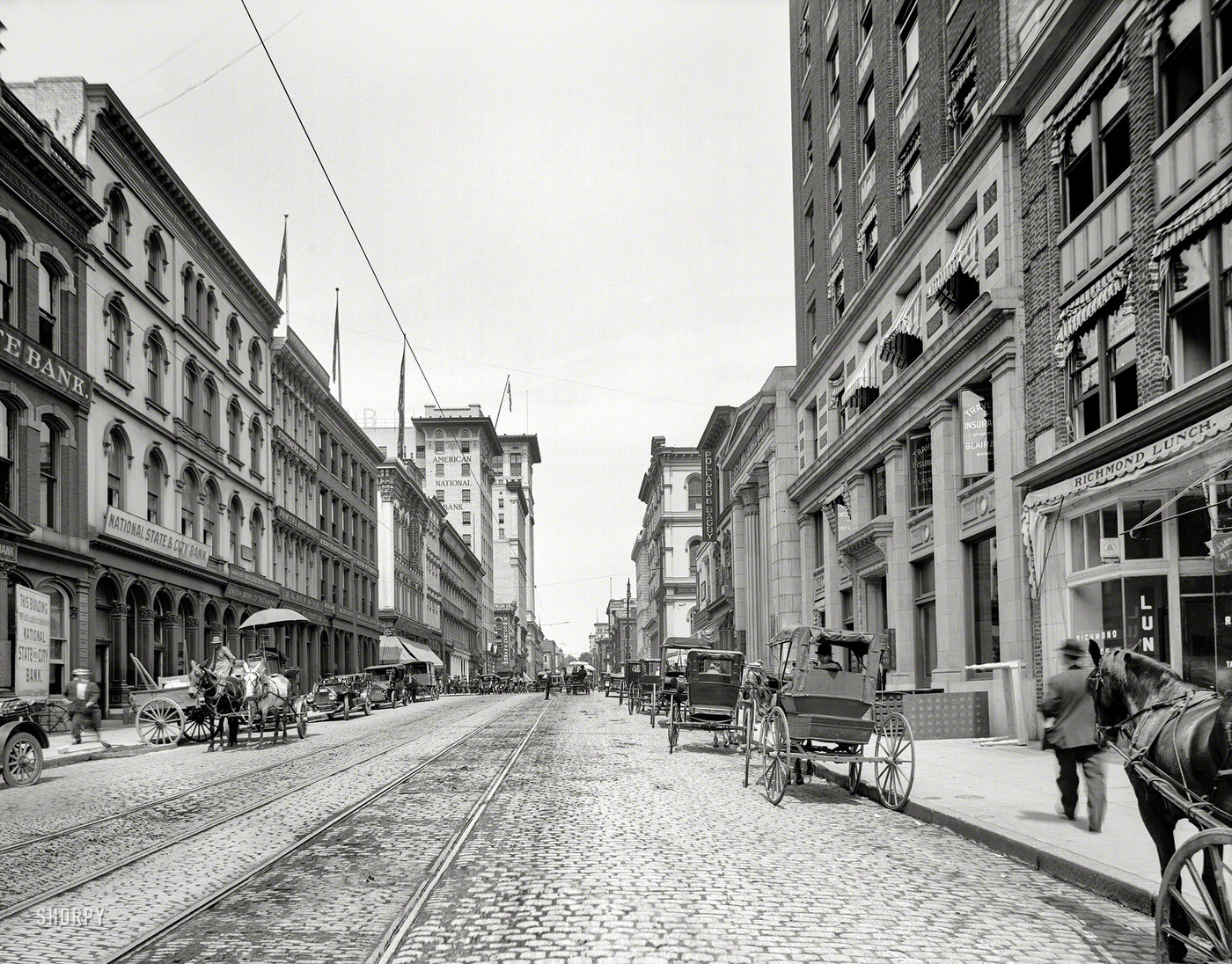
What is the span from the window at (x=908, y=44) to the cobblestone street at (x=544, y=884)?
2012 centimetres

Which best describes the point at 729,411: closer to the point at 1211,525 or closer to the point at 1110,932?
the point at 1211,525

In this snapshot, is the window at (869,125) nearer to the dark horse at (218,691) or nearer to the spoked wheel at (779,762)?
the dark horse at (218,691)

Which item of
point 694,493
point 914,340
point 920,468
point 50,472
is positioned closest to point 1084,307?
point 914,340

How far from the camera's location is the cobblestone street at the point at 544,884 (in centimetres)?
651

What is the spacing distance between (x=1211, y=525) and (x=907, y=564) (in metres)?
14.1

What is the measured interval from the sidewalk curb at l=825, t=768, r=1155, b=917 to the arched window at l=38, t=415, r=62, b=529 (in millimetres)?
23808

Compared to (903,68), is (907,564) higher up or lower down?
lower down

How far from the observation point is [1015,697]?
20.7 m

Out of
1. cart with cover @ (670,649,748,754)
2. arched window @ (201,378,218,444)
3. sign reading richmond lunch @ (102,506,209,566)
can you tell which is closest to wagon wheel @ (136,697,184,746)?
sign reading richmond lunch @ (102,506,209,566)

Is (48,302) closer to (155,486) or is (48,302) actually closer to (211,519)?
(155,486)

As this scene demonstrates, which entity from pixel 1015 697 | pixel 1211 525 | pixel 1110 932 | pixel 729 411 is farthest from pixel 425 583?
pixel 1110 932

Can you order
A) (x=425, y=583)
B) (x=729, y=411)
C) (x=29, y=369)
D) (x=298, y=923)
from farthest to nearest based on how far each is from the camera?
(x=425, y=583) → (x=729, y=411) → (x=29, y=369) → (x=298, y=923)

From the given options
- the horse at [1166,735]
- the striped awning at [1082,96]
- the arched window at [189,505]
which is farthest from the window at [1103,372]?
the arched window at [189,505]

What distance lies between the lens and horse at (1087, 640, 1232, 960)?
19.1 ft
